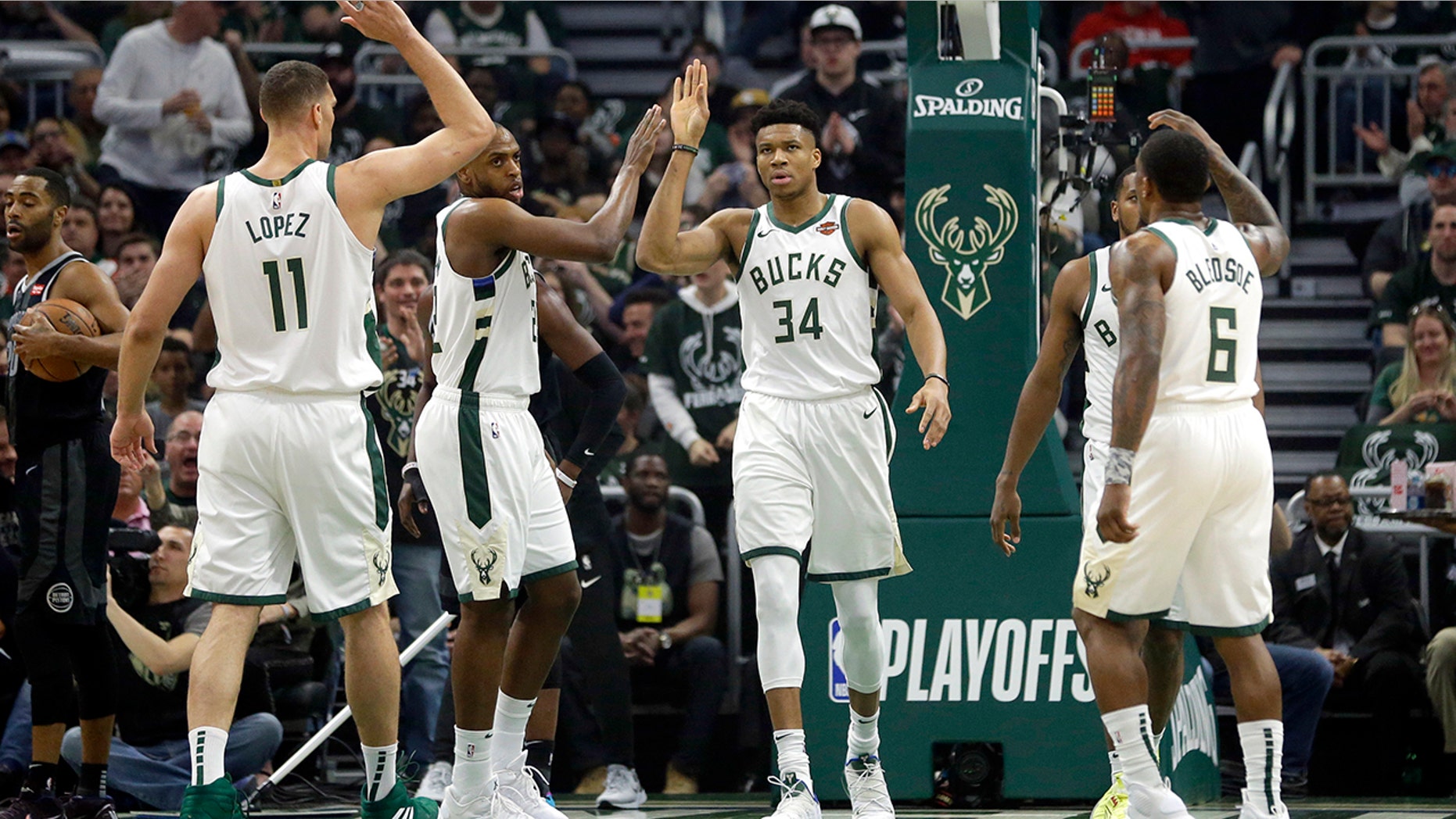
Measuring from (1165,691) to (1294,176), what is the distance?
8523mm

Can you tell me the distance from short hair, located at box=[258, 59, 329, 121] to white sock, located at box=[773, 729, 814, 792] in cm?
263

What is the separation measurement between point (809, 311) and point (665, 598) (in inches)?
130

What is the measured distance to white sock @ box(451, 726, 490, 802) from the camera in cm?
621

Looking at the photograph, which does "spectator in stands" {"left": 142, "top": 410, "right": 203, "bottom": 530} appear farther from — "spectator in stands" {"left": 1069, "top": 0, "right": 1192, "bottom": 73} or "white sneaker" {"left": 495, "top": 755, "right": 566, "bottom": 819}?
"spectator in stands" {"left": 1069, "top": 0, "right": 1192, "bottom": 73}

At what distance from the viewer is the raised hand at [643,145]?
629 centimetres

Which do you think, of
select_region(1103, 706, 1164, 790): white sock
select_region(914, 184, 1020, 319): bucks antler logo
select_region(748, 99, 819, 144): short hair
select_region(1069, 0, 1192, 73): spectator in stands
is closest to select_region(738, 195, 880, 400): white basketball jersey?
select_region(748, 99, 819, 144): short hair

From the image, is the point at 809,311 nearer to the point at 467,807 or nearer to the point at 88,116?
the point at 467,807

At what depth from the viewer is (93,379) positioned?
713 centimetres

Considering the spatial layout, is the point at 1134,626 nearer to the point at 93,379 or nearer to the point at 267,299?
the point at 267,299

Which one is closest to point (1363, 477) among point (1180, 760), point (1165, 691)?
point (1180, 760)

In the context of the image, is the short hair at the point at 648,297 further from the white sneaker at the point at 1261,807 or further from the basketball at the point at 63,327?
the white sneaker at the point at 1261,807

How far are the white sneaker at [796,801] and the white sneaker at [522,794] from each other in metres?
0.76

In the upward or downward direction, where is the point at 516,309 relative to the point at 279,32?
downward

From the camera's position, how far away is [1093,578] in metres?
5.87
